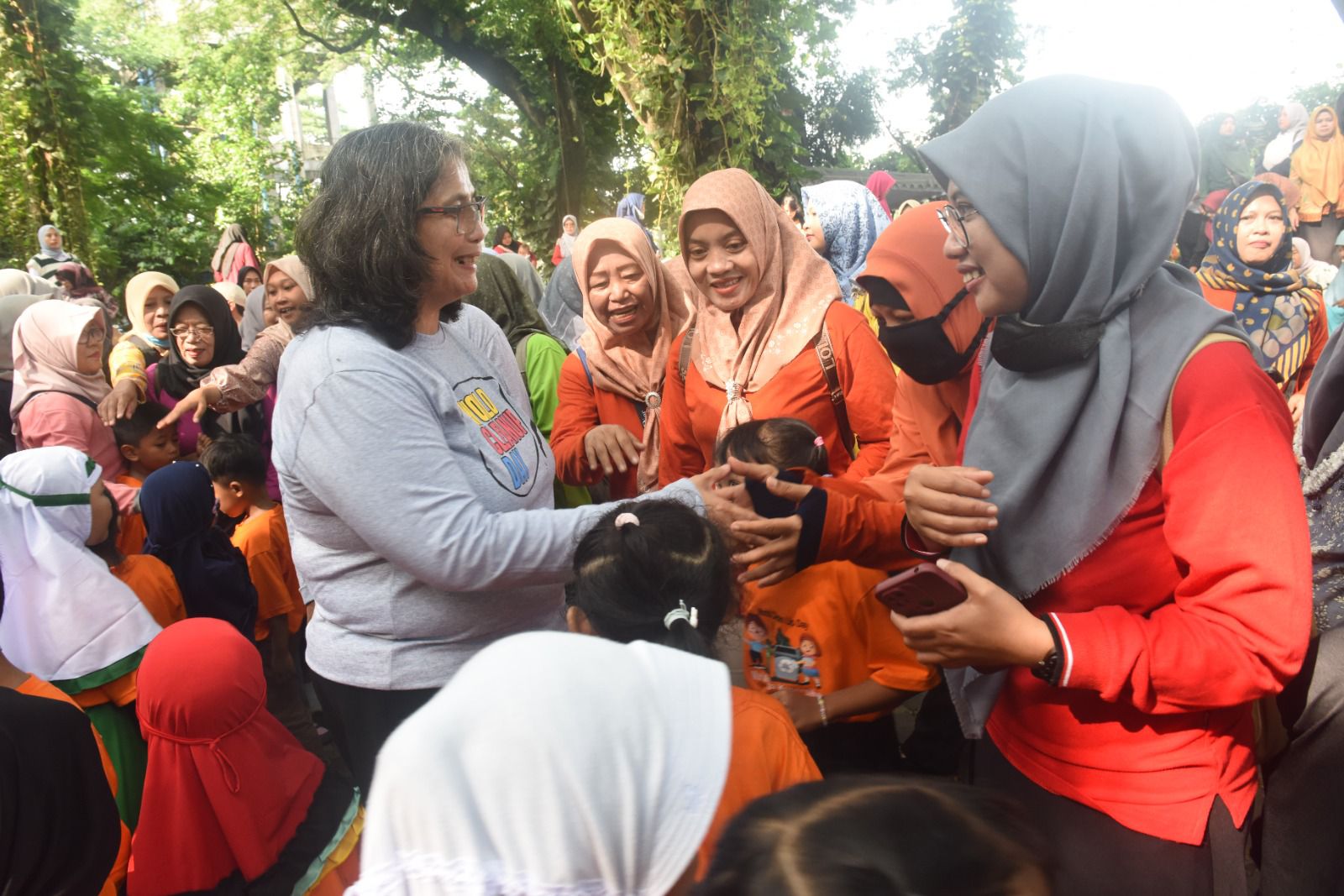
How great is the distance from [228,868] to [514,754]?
6.21 feet

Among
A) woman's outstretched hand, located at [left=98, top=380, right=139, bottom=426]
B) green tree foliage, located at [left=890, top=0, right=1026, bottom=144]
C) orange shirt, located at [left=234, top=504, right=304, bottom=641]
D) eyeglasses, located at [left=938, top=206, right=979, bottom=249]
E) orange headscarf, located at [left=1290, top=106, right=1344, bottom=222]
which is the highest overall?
green tree foliage, located at [left=890, top=0, right=1026, bottom=144]

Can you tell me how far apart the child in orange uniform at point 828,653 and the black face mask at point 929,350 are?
519 mm

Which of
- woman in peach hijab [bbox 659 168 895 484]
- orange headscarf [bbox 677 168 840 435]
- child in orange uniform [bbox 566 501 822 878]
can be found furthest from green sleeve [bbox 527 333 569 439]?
child in orange uniform [bbox 566 501 822 878]

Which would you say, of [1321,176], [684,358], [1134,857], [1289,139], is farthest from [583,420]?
[1289,139]

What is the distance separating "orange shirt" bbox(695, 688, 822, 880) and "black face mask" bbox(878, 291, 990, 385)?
974 millimetres

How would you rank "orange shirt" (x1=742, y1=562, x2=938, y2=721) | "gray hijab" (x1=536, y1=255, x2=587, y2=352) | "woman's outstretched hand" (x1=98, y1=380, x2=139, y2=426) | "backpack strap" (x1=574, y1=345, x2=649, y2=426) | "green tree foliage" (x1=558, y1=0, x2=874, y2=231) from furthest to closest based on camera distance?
"green tree foliage" (x1=558, y1=0, x2=874, y2=231) → "gray hijab" (x1=536, y1=255, x2=587, y2=352) → "woman's outstretched hand" (x1=98, y1=380, x2=139, y2=426) → "backpack strap" (x1=574, y1=345, x2=649, y2=426) → "orange shirt" (x1=742, y1=562, x2=938, y2=721)

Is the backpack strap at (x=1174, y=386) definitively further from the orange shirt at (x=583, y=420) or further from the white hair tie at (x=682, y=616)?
the orange shirt at (x=583, y=420)

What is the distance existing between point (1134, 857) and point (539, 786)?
107 centimetres

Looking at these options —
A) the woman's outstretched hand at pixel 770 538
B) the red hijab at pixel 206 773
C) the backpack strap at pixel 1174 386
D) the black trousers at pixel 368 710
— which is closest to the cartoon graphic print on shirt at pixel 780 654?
the woman's outstretched hand at pixel 770 538

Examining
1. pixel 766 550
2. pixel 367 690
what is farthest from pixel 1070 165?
pixel 367 690

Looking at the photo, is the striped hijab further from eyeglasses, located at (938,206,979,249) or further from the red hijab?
the red hijab

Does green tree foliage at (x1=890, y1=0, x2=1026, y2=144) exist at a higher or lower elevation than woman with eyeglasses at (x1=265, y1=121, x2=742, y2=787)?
higher

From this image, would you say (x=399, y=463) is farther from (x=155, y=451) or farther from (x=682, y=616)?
(x=155, y=451)

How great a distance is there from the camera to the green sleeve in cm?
401
